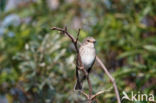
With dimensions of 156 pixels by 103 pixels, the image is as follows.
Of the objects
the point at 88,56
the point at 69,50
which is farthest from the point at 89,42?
the point at 69,50

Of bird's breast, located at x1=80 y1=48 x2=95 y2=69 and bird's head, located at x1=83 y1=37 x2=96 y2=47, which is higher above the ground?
bird's head, located at x1=83 y1=37 x2=96 y2=47

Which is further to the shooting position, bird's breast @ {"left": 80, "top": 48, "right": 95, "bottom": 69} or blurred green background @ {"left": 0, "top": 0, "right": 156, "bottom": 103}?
blurred green background @ {"left": 0, "top": 0, "right": 156, "bottom": 103}

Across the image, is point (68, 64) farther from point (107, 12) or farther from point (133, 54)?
point (107, 12)

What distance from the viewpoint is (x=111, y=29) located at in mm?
4660

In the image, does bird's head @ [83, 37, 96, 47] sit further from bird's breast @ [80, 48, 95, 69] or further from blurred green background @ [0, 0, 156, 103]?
blurred green background @ [0, 0, 156, 103]

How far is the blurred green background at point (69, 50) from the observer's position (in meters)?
3.97

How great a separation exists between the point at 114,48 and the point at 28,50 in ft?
3.59

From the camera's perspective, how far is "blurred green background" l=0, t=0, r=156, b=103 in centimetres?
397

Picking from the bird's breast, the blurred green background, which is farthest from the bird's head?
the blurred green background

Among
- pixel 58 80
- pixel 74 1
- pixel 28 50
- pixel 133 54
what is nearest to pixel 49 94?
pixel 58 80

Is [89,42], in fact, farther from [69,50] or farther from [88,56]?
[69,50]

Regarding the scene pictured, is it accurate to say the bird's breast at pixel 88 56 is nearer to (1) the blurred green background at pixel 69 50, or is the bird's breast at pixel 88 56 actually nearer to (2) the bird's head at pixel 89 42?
(2) the bird's head at pixel 89 42

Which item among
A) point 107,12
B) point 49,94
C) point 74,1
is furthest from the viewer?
point 74,1

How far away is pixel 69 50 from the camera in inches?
182
